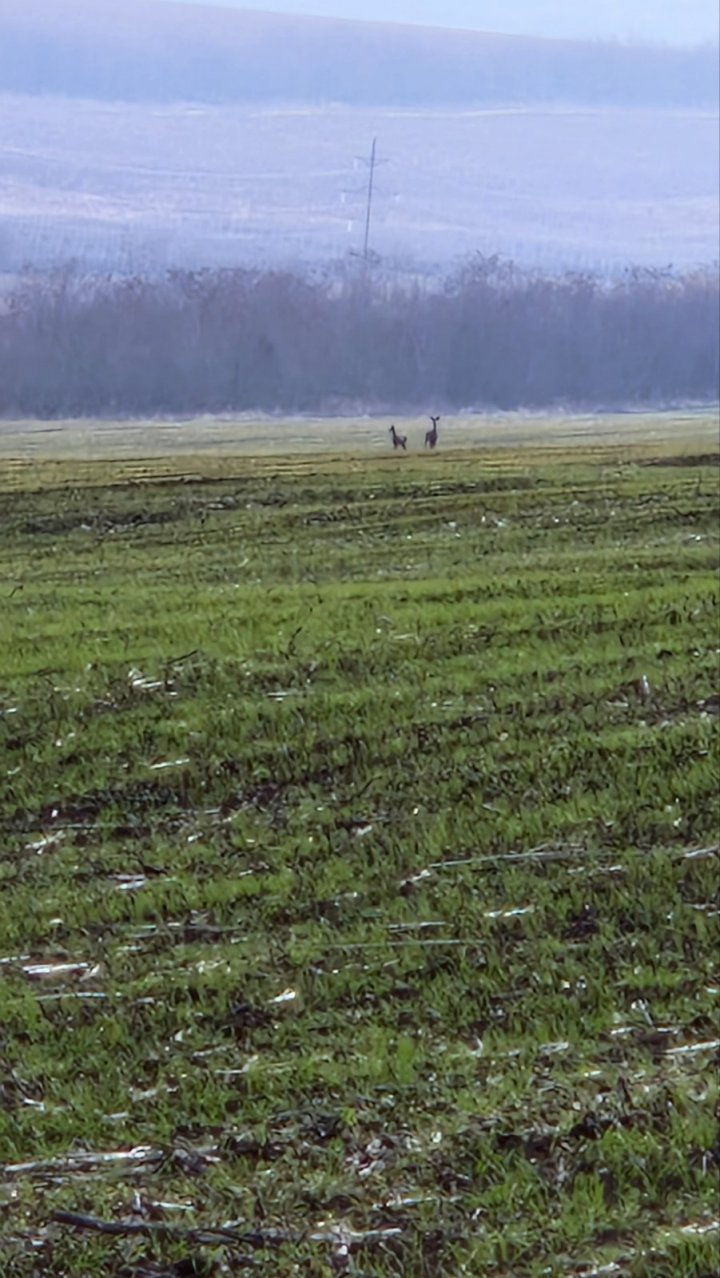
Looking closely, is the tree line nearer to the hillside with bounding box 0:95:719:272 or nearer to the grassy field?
the hillside with bounding box 0:95:719:272

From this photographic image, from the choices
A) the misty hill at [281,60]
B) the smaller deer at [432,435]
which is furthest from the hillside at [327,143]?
the smaller deer at [432,435]

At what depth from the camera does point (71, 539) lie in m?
2.96

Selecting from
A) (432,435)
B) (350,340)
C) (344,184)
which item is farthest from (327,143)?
(432,435)

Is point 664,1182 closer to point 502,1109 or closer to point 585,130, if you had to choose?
point 502,1109

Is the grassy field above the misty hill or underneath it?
underneath

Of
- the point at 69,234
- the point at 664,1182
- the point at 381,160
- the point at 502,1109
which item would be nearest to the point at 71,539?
the point at 69,234

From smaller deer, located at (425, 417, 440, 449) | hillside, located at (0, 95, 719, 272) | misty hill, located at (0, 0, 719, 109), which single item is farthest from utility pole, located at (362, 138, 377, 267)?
smaller deer, located at (425, 417, 440, 449)

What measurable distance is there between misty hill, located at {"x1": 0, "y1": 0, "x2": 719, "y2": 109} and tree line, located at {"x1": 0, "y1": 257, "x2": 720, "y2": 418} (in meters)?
0.34

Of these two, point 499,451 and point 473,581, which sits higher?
point 499,451

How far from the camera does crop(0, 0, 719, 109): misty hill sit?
283cm

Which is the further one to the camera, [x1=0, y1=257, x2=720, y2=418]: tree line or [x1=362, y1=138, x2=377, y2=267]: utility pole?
[x1=362, y1=138, x2=377, y2=267]: utility pole

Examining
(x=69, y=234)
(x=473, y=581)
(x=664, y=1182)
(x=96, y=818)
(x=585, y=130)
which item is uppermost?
(x=585, y=130)

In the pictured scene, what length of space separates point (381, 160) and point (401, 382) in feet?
1.42

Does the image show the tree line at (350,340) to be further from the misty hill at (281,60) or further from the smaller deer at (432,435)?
the misty hill at (281,60)
